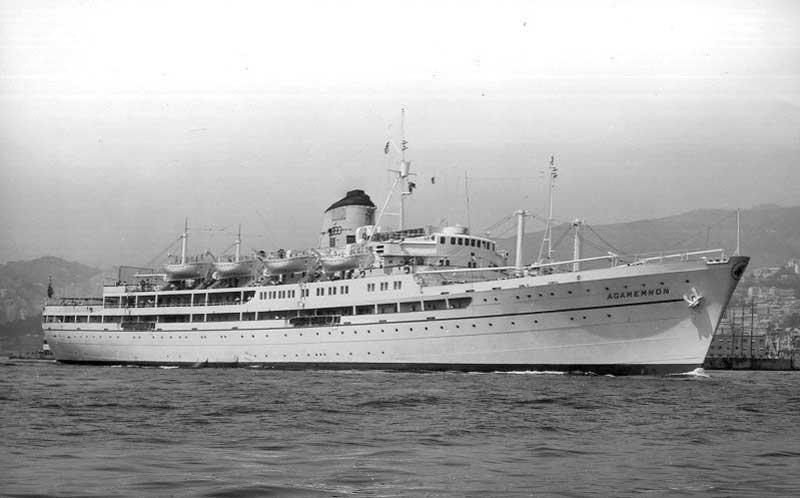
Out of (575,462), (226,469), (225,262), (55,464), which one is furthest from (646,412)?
(225,262)

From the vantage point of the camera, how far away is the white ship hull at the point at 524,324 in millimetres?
34031

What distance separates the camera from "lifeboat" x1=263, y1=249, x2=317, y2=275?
47.3 meters

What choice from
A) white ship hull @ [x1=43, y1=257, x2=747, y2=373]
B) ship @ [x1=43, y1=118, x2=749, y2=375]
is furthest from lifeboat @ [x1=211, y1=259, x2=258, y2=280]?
white ship hull @ [x1=43, y1=257, x2=747, y2=373]

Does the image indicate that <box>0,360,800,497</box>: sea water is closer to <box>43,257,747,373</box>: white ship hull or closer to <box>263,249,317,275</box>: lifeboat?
<box>43,257,747,373</box>: white ship hull

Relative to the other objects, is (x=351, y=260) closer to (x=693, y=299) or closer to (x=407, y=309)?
(x=407, y=309)

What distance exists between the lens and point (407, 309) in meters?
39.7

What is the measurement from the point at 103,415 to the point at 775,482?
14.6m

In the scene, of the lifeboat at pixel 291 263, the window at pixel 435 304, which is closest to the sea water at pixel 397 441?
the window at pixel 435 304

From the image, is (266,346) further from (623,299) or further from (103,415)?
(103,415)

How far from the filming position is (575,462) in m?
13.7

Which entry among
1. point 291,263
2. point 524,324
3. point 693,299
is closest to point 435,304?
point 524,324

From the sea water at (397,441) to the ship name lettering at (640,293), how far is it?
534cm

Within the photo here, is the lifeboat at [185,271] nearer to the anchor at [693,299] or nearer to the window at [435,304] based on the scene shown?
the window at [435,304]

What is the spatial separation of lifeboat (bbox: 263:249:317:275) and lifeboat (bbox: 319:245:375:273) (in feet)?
8.44
